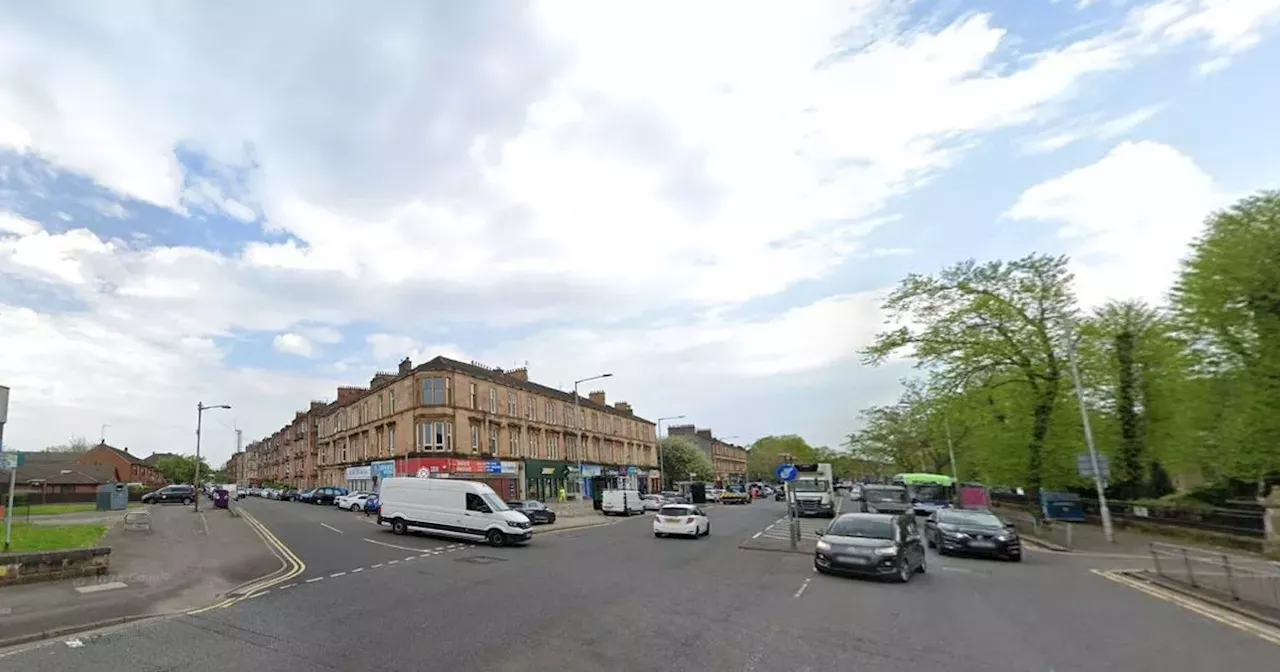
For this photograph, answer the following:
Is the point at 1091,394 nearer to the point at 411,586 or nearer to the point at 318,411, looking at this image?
the point at 411,586

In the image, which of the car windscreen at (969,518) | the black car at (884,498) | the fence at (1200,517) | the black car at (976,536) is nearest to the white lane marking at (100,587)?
the black car at (976,536)

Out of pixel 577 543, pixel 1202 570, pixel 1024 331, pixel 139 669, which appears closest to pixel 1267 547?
pixel 1202 570

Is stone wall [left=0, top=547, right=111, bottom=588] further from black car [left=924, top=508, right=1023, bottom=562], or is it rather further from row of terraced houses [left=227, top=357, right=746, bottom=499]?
black car [left=924, top=508, right=1023, bottom=562]

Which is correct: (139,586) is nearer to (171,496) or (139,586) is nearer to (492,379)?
(492,379)

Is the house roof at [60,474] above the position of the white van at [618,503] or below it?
above

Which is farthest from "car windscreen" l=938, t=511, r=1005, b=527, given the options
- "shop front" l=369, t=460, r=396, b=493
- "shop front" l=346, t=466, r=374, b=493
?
"shop front" l=346, t=466, r=374, b=493

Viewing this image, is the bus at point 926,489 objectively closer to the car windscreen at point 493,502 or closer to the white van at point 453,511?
the car windscreen at point 493,502

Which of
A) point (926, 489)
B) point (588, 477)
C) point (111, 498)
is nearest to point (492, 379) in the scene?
point (588, 477)

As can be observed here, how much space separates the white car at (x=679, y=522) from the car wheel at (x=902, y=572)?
43.2ft

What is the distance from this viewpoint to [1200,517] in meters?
25.0

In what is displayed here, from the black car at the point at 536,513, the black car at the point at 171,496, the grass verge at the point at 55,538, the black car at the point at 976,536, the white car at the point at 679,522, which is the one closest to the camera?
the grass verge at the point at 55,538

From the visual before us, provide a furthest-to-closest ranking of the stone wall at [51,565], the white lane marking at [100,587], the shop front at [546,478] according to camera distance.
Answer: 1. the shop front at [546,478]
2. the stone wall at [51,565]
3. the white lane marking at [100,587]

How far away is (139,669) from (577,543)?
1822 cm

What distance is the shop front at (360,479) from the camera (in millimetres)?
55875
